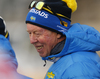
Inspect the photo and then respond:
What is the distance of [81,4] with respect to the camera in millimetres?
6453

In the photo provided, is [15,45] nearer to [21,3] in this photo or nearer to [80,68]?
[21,3]

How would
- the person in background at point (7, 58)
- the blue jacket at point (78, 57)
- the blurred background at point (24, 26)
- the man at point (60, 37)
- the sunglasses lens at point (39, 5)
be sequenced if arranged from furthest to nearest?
the blurred background at point (24, 26), the sunglasses lens at point (39, 5), the man at point (60, 37), the blue jacket at point (78, 57), the person in background at point (7, 58)

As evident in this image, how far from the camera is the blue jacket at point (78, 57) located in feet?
4.89

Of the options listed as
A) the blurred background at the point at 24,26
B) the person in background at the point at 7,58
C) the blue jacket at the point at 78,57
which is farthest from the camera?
the blurred background at the point at 24,26

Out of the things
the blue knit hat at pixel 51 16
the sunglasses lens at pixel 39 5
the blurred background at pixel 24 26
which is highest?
the sunglasses lens at pixel 39 5

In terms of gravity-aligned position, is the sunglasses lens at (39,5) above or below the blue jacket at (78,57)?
above

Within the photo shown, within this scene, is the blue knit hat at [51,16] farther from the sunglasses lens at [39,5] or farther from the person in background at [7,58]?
the person in background at [7,58]

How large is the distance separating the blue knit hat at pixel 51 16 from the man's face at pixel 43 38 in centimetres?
5

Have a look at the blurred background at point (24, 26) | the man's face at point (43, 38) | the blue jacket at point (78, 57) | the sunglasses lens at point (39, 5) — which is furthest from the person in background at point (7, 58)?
the blurred background at point (24, 26)

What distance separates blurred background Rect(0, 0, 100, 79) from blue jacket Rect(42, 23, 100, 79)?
409 cm

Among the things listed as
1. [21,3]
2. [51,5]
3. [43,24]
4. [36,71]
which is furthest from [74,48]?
[21,3]

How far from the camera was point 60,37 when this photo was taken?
1880 millimetres

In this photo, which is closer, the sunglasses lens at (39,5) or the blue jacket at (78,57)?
the blue jacket at (78,57)

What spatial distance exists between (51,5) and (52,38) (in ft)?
1.20
